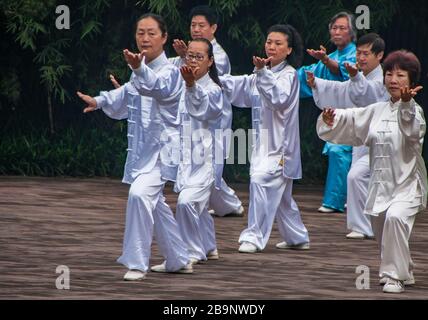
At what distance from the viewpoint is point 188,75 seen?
33.9 ft

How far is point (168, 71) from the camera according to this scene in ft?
34.8

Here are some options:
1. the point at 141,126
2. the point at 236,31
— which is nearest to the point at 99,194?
the point at 236,31

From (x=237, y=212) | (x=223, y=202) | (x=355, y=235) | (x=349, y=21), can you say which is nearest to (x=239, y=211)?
(x=237, y=212)

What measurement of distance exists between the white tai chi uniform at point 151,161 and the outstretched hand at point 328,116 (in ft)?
3.57

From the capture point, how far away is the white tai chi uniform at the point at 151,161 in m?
10.3

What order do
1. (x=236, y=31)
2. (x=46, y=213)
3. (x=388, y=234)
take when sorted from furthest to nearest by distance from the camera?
(x=236, y=31) → (x=46, y=213) → (x=388, y=234)

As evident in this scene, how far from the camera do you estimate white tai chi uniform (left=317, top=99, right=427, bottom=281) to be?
9.99 metres

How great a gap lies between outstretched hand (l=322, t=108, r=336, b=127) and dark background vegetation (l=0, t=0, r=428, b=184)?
8.13m

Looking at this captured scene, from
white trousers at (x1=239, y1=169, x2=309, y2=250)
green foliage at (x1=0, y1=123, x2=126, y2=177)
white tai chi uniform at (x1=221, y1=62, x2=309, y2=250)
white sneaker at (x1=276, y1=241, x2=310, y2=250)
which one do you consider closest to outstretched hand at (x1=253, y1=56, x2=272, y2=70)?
white tai chi uniform at (x1=221, y1=62, x2=309, y2=250)

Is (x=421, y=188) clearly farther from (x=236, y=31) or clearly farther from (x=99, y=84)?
(x=99, y=84)

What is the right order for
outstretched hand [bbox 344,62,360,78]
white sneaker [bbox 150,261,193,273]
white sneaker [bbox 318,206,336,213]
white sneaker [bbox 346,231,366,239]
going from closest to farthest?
1. white sneaker [bbox 150,261,193,273]
2. outstretched hand [bbox 344,62,360,78]
3. white sneaker [bbox 346,231,366,239]
4. white sneaker [bbox 318,206,336,213]

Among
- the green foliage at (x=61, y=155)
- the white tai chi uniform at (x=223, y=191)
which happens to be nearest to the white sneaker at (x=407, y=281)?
the white tai chi uniform at (x=223, y=191)

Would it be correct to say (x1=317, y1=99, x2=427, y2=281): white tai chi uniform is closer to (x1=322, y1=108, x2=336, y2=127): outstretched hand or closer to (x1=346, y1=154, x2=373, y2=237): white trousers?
(x1=322, y1=108, x2=336, y2=127): outstretched hand

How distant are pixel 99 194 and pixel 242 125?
10.9ft
